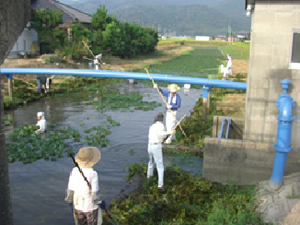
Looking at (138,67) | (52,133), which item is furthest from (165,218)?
(138,67)

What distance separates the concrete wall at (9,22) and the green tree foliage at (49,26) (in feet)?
110

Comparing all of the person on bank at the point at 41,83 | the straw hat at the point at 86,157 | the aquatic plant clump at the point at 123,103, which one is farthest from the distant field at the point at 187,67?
the straw hat at the point at 86,157

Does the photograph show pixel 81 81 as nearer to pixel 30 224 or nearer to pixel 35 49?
pixel 35 49

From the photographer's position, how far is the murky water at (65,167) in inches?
318

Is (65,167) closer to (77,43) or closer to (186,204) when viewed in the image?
(186,204)

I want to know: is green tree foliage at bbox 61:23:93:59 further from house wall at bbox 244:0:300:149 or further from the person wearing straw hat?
the person wearing straw hat

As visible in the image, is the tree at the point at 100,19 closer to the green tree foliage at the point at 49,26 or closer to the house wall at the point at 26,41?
the green tree foliage at the point at 49,26

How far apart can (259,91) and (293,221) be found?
339 centimetres

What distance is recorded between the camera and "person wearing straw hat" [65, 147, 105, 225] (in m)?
5.32

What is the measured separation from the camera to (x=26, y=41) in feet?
124

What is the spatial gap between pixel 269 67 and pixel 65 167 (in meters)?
6.14

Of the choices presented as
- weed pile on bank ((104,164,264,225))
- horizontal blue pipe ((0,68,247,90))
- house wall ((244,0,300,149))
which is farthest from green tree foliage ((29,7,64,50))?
weed pile on bank ((104,164,264,225))

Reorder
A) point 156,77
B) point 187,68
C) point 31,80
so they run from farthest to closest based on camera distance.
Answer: point 187,68 → point 31,80 → point 156,77

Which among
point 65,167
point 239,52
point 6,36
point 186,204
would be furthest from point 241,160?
point 239,52
